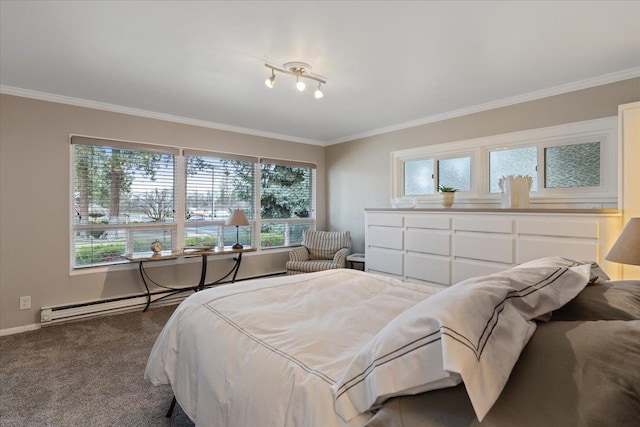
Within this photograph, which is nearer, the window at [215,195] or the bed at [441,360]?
the bed at [441,360]

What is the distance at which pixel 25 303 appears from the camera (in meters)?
3.38

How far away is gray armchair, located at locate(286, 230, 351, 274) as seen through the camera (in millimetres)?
4655

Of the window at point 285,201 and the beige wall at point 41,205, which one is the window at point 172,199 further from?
the beige wall at point 41,205

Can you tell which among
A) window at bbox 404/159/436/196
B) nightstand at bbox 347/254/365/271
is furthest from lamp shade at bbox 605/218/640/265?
nightstand at bbox 347/254/365/271

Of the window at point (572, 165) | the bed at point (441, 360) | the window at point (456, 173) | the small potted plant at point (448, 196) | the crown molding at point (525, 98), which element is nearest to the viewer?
the bed at point (441, 360)

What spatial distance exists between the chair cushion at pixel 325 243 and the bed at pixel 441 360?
3440 millimetres

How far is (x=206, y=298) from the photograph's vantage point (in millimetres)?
1816

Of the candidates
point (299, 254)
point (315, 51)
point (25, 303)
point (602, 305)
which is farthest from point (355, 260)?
point (25, 303)

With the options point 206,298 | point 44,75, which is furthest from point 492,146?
point 44,75

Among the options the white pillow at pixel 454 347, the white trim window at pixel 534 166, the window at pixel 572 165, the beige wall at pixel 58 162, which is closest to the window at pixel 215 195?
the beige wall at pixel 58 162

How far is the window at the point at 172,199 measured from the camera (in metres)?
3.80

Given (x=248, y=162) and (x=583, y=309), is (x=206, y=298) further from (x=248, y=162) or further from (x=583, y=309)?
(x=248, y=162)

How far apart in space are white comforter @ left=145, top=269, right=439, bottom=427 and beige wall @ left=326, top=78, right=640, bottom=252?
2.64m

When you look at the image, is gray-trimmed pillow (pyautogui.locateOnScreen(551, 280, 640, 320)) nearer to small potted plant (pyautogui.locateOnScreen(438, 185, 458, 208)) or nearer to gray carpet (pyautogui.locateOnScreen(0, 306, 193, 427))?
gray carpet (pyautogui.locateOnScreen(0, 306, 193, 427))
